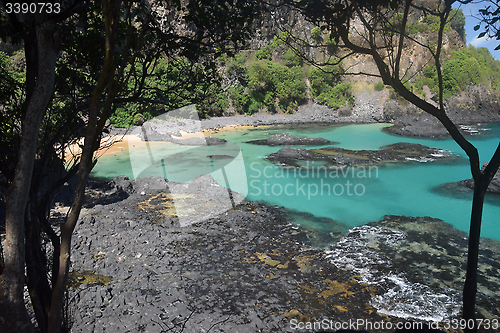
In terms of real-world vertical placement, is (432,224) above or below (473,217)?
below

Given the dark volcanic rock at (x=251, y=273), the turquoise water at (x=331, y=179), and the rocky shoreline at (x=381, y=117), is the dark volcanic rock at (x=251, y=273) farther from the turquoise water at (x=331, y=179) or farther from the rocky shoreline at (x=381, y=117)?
the rocky shoreline at (x=381, y=117)

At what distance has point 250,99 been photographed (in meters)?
38.5

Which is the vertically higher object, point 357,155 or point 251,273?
point 357,155

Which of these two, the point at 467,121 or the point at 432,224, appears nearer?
the point at 432,224

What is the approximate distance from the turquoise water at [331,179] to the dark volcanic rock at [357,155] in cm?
75

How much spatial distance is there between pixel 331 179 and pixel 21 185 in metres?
12.3

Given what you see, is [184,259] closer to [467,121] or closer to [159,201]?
[159,201]

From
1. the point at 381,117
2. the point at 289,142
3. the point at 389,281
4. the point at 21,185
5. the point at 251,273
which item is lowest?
the point at 389,281

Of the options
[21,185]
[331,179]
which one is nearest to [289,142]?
[331,179]

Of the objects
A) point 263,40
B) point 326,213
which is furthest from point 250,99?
point 326,213

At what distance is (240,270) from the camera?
18.7 feet

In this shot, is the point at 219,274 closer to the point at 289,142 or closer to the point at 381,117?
the point at 289,142

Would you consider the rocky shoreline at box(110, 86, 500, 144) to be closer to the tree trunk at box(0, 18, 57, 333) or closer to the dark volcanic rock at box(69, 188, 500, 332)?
the dark volcanic rock at box(69, 188, 500, 332)

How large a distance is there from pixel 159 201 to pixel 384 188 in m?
8.41
